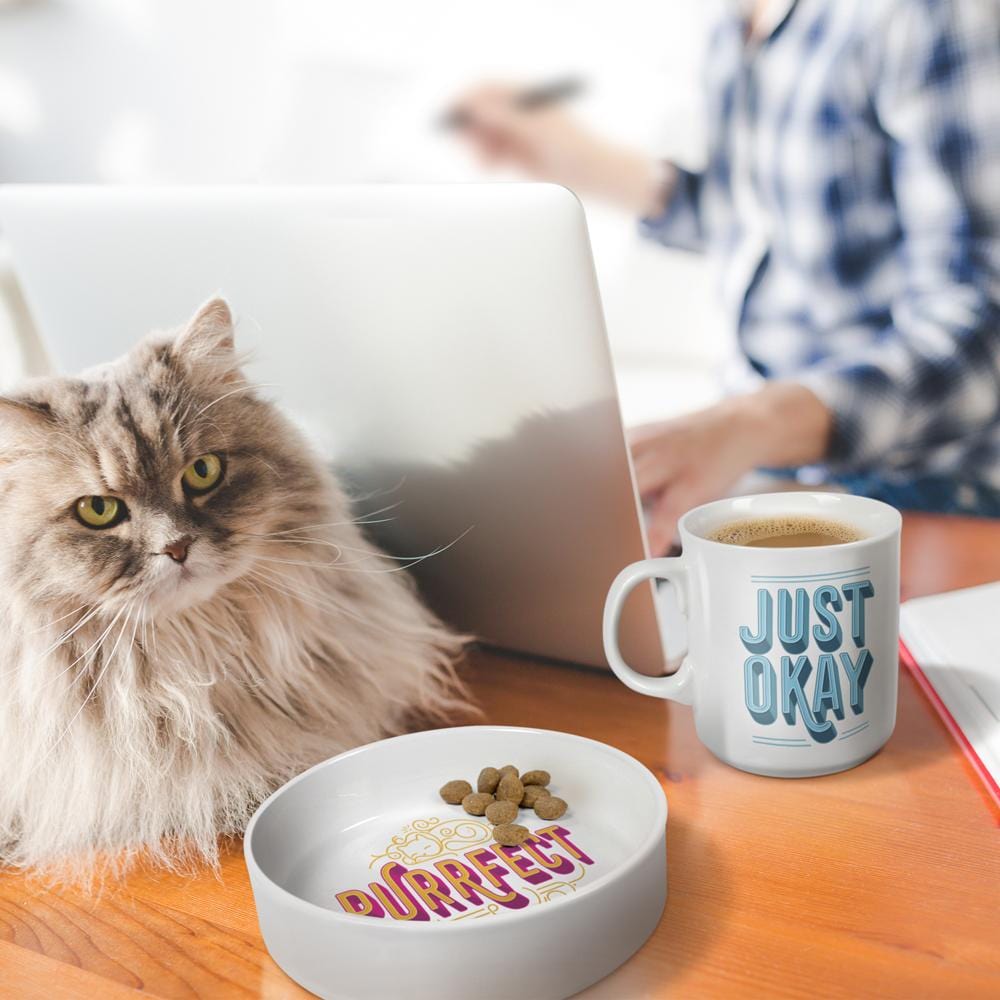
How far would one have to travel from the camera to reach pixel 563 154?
1.97m

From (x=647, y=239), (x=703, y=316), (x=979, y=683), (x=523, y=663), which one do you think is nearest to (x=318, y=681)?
(x=523, y=663)

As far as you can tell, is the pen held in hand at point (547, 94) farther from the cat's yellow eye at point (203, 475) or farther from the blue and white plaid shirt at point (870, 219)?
the cat's yellow eye at point (203, 475)

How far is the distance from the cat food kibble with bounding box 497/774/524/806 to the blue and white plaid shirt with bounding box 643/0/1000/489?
810mm

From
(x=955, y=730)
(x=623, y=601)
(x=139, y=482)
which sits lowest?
(x=955, y=730)

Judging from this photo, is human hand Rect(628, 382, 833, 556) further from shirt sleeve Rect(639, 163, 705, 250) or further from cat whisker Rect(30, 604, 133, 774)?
shirt sleeve Rect(639, 163, 705, 250)

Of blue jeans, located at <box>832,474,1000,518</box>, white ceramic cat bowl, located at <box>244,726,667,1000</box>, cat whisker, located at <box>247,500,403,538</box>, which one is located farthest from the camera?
blue jeans, located at <box>832,474,1000,518</box>

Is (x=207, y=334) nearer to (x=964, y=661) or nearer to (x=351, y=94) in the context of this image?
(x=964, y=661)

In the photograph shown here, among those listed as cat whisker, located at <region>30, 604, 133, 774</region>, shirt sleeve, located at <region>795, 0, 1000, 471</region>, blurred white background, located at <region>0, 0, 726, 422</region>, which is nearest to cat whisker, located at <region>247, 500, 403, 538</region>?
cat whisker, located at <region>30, 604, 133, 774</region>

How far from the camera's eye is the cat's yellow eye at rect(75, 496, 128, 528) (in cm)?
60

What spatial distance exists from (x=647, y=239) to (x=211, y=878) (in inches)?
63.2

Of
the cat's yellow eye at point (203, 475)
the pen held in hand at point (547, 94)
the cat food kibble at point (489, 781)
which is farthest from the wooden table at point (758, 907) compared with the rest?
the pen held in hand at point (547, 94)

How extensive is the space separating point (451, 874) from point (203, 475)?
0.93ft

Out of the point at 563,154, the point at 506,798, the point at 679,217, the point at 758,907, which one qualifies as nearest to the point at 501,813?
the point at 506,798

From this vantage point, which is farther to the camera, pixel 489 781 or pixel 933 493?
pixel 933 493
